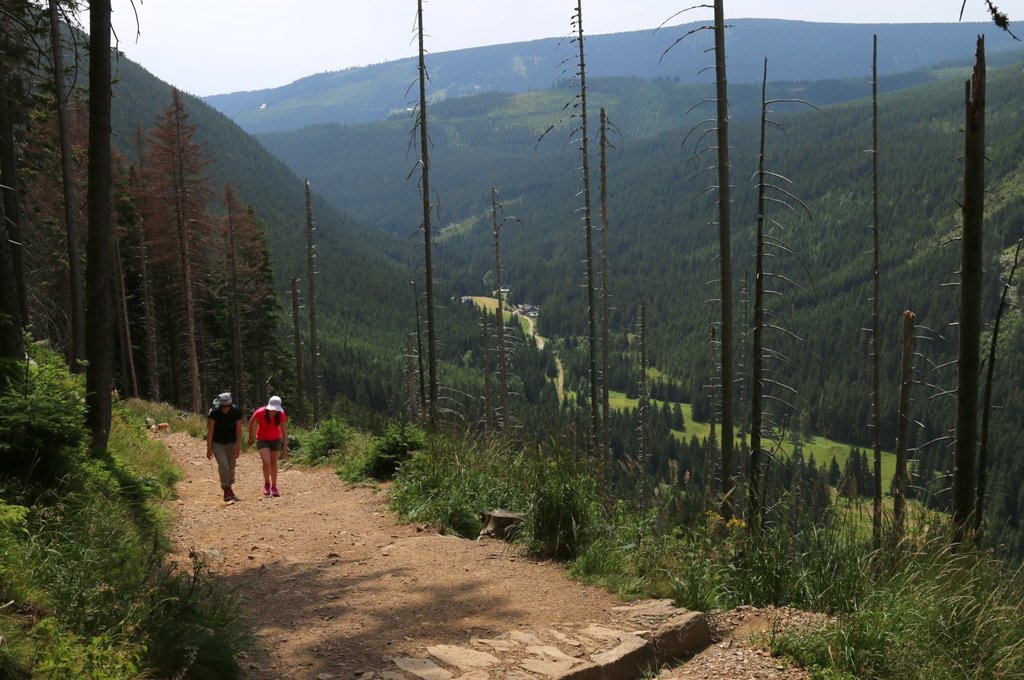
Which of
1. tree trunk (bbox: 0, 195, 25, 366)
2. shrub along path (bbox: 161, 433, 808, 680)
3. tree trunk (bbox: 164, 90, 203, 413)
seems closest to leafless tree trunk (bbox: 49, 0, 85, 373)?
tree trunk (bbox: 0, 195, 25, 366)

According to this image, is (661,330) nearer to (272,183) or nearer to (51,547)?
(272,183)

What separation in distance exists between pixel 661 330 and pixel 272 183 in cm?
8803

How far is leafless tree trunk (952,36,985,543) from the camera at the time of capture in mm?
9117

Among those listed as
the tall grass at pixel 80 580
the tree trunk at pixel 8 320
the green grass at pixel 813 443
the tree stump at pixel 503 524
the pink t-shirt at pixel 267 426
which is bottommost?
the green grass at pixel 813 443

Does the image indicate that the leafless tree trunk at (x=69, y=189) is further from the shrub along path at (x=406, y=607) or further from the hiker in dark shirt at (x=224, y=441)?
the shrub along path at (x=406, y=607)

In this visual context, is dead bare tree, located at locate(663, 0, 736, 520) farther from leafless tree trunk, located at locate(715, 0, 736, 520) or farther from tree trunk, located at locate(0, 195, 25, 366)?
tree trunk, located at locate(0, 195, 25, 366)

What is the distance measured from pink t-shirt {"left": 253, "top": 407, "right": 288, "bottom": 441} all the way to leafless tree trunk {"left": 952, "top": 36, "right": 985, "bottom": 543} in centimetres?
961

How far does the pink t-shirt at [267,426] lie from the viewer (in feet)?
41.4

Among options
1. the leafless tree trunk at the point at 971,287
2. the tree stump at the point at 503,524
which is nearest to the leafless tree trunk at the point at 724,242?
the leafless tree trunk at the point at 971,287

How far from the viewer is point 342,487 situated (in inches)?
503

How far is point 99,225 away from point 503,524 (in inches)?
243

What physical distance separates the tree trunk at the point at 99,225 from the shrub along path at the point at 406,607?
6.36 feet

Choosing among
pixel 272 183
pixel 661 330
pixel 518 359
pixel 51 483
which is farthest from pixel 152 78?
pixel 51 483

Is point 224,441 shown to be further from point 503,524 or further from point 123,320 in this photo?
point 123,320
